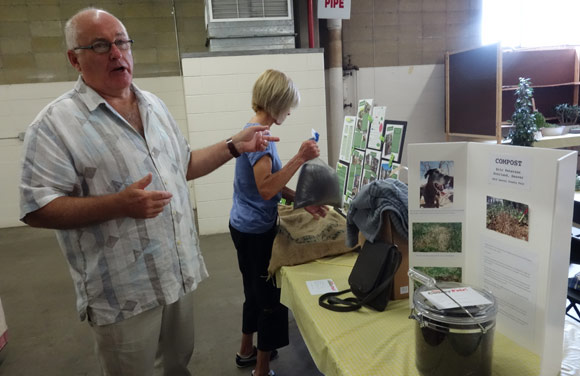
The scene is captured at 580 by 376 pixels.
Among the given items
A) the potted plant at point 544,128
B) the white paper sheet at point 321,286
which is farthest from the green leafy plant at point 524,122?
the white paper sheet at point 321,286

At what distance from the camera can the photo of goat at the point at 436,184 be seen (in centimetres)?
96

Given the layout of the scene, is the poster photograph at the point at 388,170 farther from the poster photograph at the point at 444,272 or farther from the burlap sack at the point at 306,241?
the poster photograph at the point at 444,272

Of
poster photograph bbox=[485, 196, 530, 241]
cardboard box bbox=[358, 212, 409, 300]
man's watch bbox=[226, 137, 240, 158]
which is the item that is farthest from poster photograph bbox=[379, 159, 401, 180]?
poster photograph bbox=[485, 196, 530, 241]

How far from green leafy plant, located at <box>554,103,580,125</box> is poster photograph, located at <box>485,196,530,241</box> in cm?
477

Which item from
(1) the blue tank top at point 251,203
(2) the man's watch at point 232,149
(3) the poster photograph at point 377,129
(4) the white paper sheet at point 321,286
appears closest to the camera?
(4) the white paper sheet at point 321,286

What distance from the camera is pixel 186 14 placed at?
4.87 meters

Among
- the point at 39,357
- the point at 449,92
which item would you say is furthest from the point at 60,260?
the point at 449,92

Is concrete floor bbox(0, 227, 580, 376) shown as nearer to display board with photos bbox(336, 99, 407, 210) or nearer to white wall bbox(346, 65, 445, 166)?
display board with photos bbox(336, 99, 407, 210)

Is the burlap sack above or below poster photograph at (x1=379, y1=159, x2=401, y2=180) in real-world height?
below

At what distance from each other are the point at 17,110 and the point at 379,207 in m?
5.39

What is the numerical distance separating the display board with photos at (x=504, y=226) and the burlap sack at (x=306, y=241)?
22.9 inches

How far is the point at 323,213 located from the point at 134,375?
0.96m

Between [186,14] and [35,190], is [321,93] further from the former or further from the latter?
[35,190]

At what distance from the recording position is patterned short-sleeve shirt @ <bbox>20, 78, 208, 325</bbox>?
1055 millimetres
